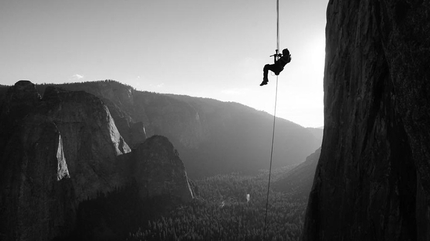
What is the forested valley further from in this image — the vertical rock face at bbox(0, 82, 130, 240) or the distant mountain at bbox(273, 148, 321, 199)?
the vertical rock face at bbox(0, 82, 130, 240)

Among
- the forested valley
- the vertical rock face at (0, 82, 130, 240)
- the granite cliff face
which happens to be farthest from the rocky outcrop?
the vertical rock face at (0, 82, 130, 240)

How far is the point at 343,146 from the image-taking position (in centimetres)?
1137

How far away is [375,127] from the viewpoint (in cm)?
905

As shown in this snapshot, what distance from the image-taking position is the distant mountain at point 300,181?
304ft

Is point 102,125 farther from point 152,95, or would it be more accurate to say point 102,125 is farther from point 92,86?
point 152,95

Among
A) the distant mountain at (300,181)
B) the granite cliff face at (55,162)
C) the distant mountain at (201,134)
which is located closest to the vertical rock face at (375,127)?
the granite cliff face at (55,162)

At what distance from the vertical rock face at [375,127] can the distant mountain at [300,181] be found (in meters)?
82.6

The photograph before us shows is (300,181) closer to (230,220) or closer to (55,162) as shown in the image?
(230,220)

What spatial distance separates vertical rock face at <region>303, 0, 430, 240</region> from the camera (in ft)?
19.4

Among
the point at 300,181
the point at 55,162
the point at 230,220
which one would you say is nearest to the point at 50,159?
the point at 55,162

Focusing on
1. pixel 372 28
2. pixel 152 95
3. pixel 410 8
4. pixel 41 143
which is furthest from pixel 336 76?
pixel 152 95

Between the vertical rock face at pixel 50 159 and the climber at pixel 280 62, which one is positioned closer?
the climber at pixel 280 62

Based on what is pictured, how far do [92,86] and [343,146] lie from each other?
13035 centimetres

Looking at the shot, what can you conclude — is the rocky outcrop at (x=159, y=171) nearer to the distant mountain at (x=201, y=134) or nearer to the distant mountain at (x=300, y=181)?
the distant mountain at (x=300, y=181)
